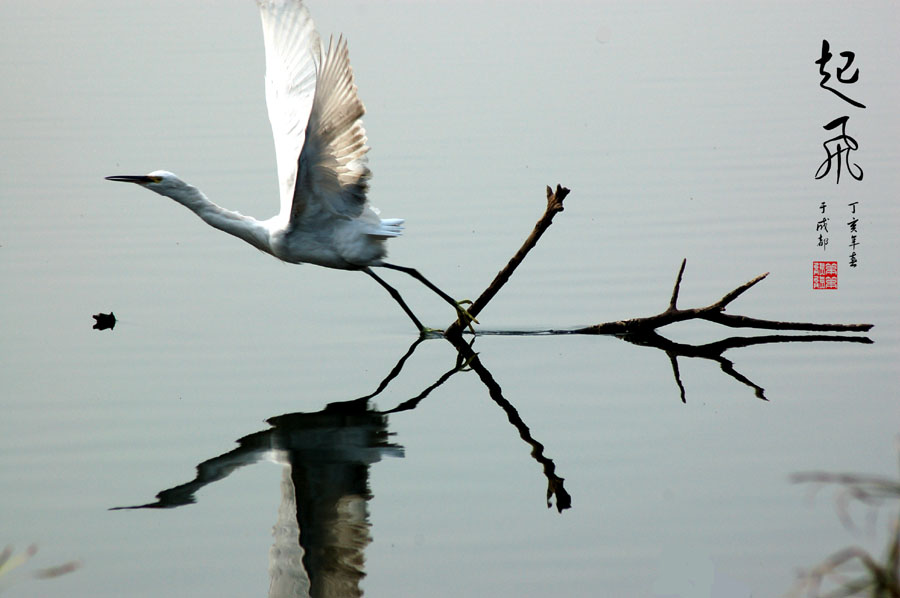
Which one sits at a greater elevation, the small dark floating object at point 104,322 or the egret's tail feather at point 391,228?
Answer: the egret's tail feather at point 391,228

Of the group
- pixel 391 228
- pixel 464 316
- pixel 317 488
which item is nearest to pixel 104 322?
pixel 391 228

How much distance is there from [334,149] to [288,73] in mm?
1459

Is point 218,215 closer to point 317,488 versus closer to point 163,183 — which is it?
point 163,183

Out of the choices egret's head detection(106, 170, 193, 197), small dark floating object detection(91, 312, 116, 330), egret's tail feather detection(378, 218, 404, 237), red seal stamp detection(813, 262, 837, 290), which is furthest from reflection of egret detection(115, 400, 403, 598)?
red seal stamp detection(813, 262, 837, 290)

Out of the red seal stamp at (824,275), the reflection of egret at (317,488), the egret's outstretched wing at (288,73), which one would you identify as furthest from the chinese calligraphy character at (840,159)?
the reflection of egret at (317,488)

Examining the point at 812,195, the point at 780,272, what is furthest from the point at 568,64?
the point at 780,272

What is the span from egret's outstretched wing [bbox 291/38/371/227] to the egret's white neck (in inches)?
19.4

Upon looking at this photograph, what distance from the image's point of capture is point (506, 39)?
23.1 metres

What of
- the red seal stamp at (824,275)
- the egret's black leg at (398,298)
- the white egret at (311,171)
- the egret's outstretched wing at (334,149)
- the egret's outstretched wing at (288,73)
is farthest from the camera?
the red seal stamp at (824,275)

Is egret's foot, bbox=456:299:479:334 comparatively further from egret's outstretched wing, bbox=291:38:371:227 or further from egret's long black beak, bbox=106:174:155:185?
egret's long black beak, bbox=106:174:155:185

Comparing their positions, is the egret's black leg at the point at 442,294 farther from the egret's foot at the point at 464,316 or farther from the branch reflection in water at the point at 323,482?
the branch reflection in water at the point at 323,482

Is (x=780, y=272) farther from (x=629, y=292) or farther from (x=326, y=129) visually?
(x=326, y=129)

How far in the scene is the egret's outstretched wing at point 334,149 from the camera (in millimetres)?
6832

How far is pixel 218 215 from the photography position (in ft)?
27.2
